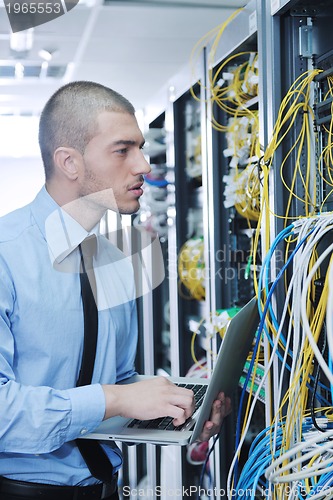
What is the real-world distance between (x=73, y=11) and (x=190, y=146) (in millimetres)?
672

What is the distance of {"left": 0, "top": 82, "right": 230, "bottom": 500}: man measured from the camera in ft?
3.91

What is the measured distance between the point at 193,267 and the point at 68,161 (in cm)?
93

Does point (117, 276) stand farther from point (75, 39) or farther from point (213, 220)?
point (75, 39)

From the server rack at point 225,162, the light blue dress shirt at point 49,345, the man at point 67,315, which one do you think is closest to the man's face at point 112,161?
the man at point 67,315

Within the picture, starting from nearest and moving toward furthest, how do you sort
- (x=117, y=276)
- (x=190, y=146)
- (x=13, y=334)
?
(x=13, y=334) → (x=117, y=276) → (x=190, y=146)

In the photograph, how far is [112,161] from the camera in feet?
4.97

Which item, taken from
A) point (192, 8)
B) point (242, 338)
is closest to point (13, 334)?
point (242, 338)

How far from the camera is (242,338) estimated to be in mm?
1368

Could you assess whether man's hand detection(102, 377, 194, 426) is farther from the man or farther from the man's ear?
the man's ear

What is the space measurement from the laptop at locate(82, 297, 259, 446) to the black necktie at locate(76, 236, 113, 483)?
0.21 feet

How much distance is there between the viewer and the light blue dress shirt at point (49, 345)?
118 centimetres

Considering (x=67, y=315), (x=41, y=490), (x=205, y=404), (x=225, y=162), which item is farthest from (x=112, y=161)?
(x=41, y=490)

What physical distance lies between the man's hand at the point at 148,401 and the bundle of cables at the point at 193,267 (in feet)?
3.53
